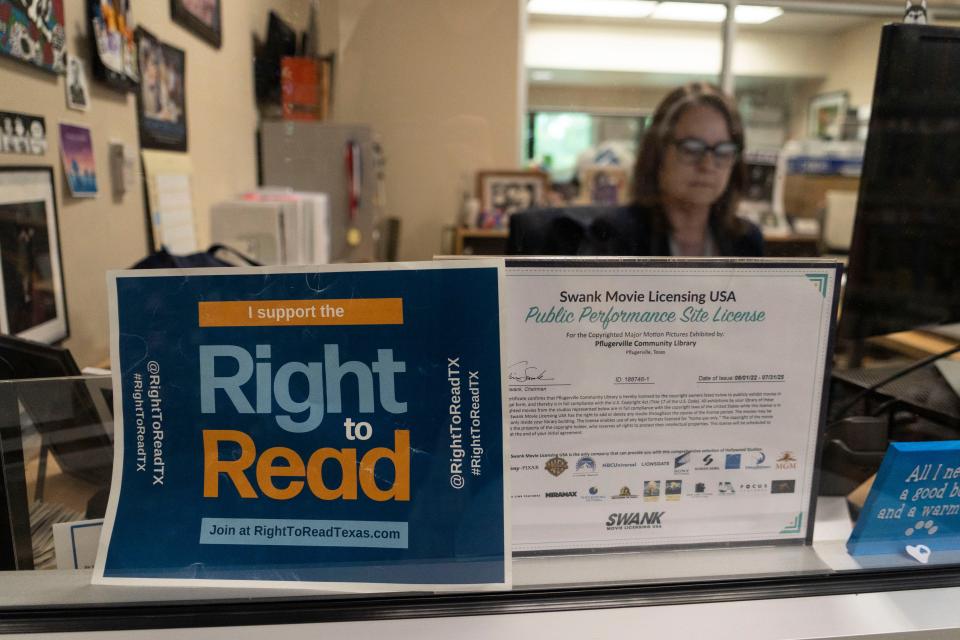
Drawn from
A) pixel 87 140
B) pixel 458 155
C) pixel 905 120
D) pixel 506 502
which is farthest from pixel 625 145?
pixel 87 140

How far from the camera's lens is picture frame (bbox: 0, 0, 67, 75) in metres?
0.77

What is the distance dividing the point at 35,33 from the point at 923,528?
118 centimetres

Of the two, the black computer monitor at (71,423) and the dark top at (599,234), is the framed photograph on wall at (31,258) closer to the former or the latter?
the black computer monitor at (71,423)

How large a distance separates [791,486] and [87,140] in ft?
3.70

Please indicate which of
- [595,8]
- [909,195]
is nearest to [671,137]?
[909,195]

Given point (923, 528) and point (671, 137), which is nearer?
point (923, 528)

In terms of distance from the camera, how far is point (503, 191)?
158 cm

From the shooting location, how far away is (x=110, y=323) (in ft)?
1.57

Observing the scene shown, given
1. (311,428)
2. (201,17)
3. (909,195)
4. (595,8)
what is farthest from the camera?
(595,8)

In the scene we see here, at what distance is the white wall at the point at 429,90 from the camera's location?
81 cm

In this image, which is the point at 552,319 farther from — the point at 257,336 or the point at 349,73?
the point at 349,73

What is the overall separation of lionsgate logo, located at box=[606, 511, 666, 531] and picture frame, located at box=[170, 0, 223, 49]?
104 cm

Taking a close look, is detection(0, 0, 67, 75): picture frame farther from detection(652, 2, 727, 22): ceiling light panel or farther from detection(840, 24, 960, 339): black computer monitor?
detection(840, 24, 960, 339): black computer monitor
